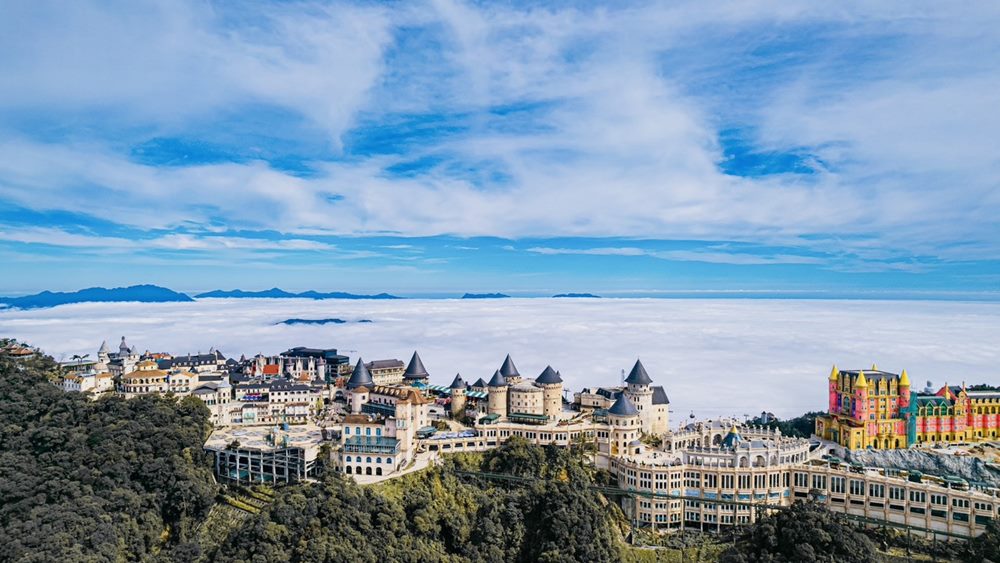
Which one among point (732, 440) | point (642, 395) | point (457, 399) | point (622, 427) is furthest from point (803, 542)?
point (457, 399)

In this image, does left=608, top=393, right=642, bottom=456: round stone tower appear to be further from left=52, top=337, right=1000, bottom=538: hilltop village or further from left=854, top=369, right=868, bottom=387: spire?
left=854, top=369, right=868, bottom=387: spire

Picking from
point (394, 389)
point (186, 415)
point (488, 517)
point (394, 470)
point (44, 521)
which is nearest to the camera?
point (44, 521)

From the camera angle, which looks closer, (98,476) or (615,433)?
(98,476)

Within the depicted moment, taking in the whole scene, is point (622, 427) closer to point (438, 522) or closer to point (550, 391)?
point (550, 391)

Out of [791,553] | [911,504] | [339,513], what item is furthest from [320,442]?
[911,504]

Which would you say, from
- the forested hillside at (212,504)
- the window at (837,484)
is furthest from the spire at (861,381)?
the forested hillside at (212,504)

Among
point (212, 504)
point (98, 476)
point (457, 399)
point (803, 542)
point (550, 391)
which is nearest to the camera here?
point (803, 542)

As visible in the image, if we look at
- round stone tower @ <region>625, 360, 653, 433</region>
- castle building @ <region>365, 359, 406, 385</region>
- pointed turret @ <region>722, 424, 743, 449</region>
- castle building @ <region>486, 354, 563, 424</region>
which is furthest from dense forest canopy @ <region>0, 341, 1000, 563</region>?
castle building @ <region>365, 359, 406, 385</region>

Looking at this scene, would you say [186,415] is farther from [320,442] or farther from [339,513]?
[339,513]
